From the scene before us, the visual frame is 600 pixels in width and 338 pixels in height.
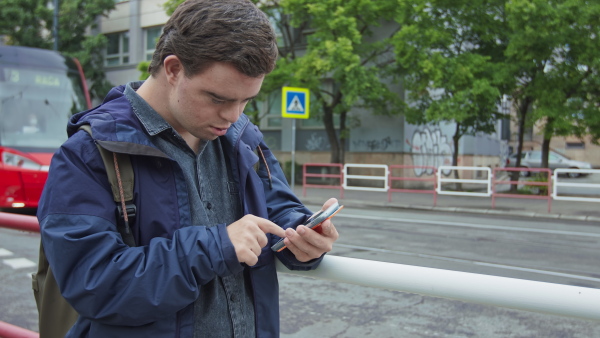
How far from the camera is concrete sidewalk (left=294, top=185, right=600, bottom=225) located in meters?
12.7

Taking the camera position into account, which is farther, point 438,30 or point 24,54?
point 438,30

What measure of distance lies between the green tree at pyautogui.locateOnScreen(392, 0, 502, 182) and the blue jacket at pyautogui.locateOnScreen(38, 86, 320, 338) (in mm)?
14886

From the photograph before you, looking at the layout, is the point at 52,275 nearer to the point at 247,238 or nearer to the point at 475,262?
the point at 247,238

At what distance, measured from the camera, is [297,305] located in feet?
14.9

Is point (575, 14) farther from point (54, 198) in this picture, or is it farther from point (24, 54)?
point (54, 198)

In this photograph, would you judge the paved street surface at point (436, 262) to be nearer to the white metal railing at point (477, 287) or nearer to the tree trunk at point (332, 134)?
the white metal railing at point (477, 287)

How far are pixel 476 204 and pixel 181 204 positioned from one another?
13.8 meters

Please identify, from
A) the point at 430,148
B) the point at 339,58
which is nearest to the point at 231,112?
the point at 339,58

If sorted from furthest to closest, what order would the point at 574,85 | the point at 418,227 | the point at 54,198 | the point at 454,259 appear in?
the point at 574,85
the point at 418,227
the point at 454,259
the point at 54,198

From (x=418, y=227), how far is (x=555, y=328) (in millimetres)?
6182

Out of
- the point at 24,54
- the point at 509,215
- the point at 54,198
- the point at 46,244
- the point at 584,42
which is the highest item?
the point at 584,42

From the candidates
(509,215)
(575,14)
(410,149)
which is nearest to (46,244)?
(509,215)

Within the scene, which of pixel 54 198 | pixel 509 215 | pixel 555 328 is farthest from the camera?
pixel 509 215

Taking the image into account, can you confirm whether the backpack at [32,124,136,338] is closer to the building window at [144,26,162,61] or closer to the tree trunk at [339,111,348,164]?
the tree trunk at [339,111,348,164]
